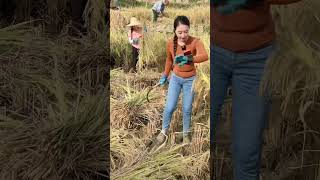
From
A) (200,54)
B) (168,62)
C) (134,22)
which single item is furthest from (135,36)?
(200,54)

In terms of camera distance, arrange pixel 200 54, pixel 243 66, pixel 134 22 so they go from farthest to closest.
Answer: pixel 134 22 → pixel 200 54 → pixel 243 66

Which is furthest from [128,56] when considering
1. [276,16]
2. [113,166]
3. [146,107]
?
[276,16]

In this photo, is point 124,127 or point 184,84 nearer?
point 184,84

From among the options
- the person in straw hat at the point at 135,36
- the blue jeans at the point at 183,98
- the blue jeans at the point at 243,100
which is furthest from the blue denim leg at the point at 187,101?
the person in straw hat at the point at 135,36

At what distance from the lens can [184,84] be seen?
2213mm

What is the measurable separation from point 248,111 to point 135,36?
575 mm

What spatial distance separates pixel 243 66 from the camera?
1.97 metres

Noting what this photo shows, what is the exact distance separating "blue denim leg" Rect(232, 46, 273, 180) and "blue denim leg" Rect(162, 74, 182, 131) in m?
0.25

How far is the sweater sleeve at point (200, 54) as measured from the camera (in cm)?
212

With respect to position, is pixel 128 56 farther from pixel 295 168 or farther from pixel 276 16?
pixel 295 168

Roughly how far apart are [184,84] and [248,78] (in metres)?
0.31

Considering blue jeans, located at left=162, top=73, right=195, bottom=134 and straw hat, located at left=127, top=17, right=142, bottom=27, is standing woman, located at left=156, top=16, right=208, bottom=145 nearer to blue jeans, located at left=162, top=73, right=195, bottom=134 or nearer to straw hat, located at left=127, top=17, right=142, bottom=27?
blue jeans, located at left=162, top=73, right=195, bottom=134

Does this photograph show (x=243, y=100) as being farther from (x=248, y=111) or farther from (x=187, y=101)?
(x=187, y=101)

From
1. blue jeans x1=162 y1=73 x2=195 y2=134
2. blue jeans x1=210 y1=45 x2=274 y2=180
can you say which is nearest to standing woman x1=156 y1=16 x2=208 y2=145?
blue jeans x1=162 y1=73 x2=195 y2=134
